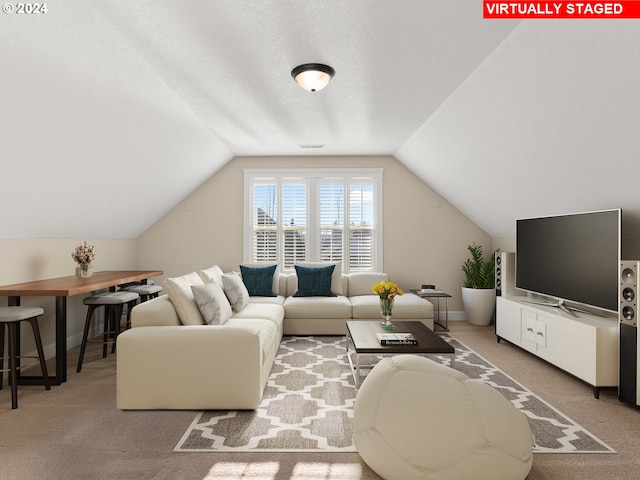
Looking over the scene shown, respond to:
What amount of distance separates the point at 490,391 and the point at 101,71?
332 centimetres

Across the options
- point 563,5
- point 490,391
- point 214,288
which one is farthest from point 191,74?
point 490,391

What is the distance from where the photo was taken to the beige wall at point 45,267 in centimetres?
351

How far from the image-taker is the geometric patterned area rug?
2229 mm

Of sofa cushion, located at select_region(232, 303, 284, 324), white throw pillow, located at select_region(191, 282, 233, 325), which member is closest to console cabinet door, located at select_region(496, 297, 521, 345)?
sofa cushion, located at select_region(232, 303, 284, 324)

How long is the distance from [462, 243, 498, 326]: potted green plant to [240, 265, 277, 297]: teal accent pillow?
9.50 feet

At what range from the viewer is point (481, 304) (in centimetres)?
532

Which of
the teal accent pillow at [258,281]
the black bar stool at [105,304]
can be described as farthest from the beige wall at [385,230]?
the black bar stool at [105,304]

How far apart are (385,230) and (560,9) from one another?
4005mm

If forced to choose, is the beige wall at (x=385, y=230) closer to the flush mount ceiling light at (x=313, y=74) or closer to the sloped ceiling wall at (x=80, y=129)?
the sloped ceiling wall at (x=80, y=129)

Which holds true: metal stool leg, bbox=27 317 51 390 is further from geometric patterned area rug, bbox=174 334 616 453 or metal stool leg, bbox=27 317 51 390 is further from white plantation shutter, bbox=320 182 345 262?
white plantation shutter, bbox=320 182 345 262

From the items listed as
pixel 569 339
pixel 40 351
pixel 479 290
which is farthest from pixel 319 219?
pixel 40 351

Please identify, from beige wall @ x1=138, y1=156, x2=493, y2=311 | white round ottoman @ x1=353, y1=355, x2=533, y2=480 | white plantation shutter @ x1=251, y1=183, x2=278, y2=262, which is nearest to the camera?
white round ottoman @ x1=353, y1=355, x2=533, y2=480

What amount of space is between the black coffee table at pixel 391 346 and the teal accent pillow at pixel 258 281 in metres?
Result: 1.74

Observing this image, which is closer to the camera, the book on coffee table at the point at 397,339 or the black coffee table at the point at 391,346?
the black coffee table at the point at 391,346
